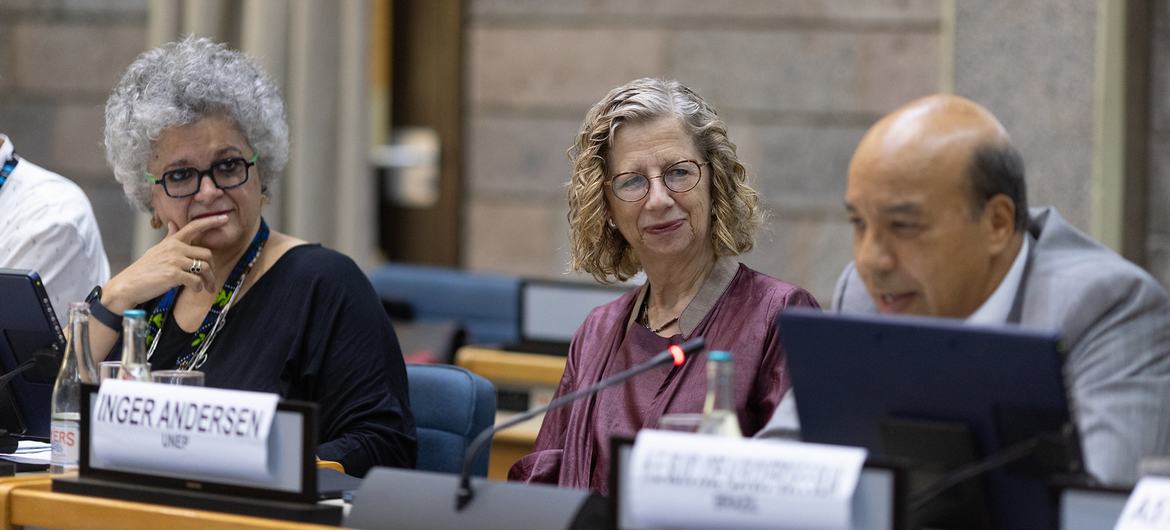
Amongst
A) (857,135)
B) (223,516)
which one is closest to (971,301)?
A: (223,516)

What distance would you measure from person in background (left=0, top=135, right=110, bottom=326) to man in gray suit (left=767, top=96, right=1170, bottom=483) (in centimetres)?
187

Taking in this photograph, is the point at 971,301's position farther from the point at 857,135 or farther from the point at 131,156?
the point at 857,135

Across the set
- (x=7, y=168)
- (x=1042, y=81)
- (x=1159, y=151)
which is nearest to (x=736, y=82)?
(x=1042, y=81)

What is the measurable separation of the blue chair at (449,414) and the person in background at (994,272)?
3.26 feet

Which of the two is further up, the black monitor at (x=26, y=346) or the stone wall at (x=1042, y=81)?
the stone wall at (x=1042, y=81)

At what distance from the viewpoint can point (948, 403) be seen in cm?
154

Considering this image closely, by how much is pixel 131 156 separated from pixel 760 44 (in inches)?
115

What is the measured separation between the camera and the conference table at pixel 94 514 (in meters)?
1.83

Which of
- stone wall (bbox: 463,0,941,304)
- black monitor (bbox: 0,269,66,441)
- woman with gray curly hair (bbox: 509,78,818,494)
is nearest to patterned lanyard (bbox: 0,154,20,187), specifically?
black monitor (bbox: 0,269,66,441)

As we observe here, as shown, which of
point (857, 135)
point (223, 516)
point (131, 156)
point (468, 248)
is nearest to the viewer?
point (223, 516)

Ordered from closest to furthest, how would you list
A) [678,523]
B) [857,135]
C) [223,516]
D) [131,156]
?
[678,523] < [223,516] < [131,156] < [857,135]

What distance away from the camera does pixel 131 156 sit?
8.93 ft

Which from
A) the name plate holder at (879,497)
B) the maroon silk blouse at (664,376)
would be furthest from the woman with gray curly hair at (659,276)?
the name plate holder at (879,497)

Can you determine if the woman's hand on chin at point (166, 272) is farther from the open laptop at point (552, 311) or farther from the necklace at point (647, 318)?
the open laptop at point (552, 311)
